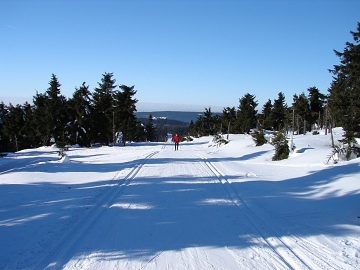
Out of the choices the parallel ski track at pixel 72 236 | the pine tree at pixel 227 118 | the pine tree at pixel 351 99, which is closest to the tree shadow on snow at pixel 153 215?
the parallel ski track at pixel 72 236

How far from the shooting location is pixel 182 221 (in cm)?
695

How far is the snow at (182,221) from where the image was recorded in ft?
16.6

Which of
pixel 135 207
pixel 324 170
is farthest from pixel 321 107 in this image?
pixel 135 207

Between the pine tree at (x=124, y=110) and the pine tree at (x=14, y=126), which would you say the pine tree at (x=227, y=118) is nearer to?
the pine tree at (x=124, y=110)

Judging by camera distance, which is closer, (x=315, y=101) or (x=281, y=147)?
(x=281, y=147)

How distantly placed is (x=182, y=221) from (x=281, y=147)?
13831 mm

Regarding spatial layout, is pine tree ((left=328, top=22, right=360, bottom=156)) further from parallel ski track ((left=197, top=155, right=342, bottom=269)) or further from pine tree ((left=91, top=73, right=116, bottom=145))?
pine tree ((left=91, top=73, right=116, bottom=145))

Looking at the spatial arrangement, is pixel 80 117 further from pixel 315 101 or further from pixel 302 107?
pixel 315 101

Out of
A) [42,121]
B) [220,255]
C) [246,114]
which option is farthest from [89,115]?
[220,255]

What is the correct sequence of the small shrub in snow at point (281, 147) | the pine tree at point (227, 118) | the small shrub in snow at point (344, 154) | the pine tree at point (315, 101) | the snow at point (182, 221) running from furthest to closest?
the pine tree at point (227, 118) → the pine tree at point (315, 101) → the small shrub in snow at point (281, 147) → the small shrub in snow at point (344, 154) → the snow at point (182, 221)

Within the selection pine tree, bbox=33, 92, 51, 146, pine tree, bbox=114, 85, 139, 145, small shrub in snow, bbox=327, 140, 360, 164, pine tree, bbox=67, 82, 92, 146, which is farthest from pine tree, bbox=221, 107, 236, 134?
small shrub in snow, bbox=327, 140, 360, 164

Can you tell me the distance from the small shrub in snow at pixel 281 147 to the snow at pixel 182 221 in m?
6.04

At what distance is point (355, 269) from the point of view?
15.6 ft

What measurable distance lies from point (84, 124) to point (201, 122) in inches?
1633
